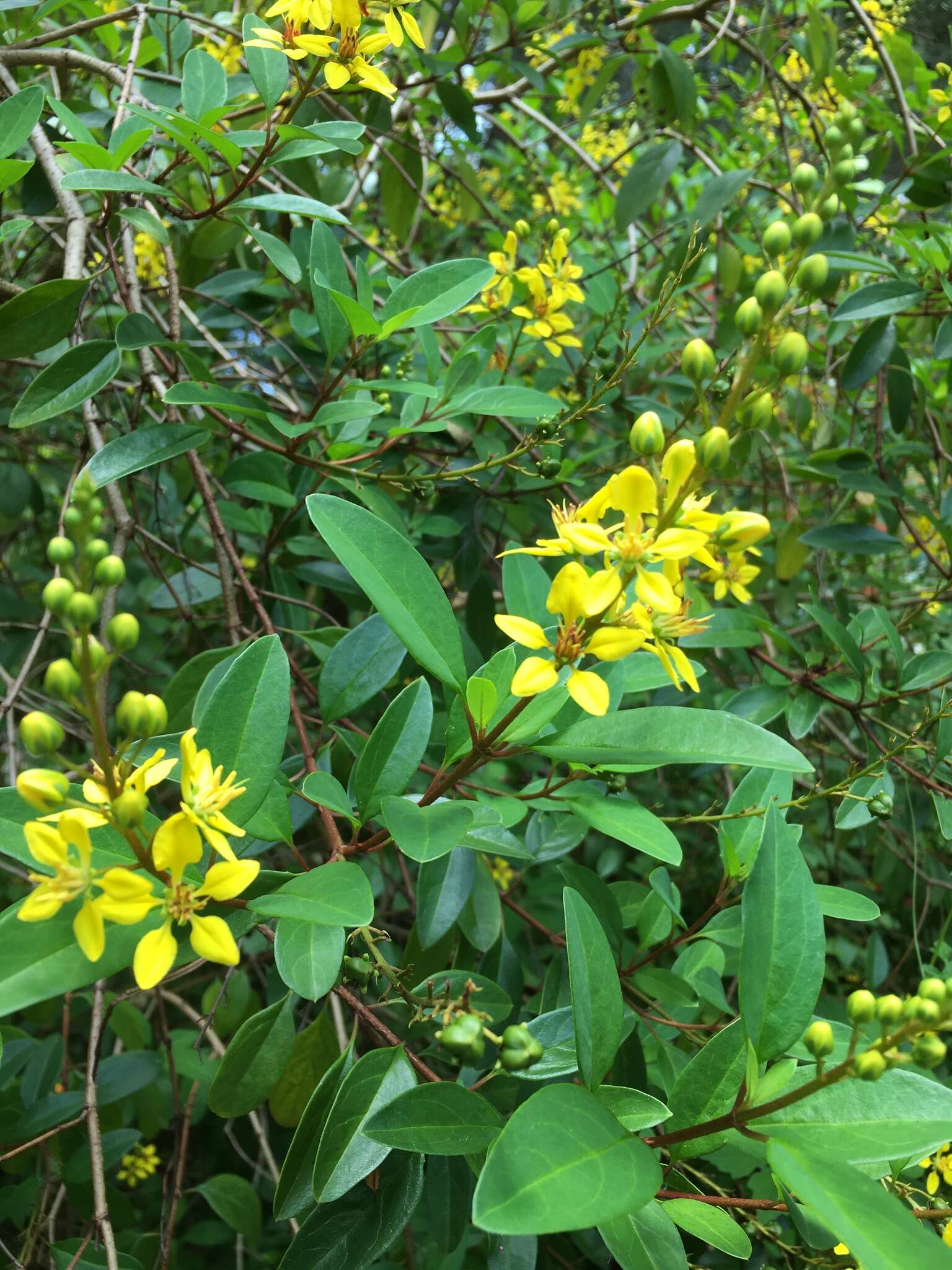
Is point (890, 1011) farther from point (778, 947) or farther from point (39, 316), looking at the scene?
point (39, 316)

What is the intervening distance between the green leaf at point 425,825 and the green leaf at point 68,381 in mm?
759

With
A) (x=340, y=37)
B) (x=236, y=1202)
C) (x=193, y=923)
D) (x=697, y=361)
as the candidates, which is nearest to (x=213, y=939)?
(x=193, y=923)

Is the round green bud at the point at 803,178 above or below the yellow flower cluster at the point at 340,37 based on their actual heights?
below

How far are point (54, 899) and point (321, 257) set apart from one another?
3.35 feet

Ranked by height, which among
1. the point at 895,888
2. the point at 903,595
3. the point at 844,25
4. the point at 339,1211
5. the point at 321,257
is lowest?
the point at 895,888

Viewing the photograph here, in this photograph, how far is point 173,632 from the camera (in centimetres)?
281

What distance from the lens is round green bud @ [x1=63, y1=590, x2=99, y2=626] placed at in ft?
2.05

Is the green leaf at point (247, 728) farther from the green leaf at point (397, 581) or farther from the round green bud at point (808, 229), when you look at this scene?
the round green bud at point (808, 229)

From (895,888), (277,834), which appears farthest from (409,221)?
(895,888)

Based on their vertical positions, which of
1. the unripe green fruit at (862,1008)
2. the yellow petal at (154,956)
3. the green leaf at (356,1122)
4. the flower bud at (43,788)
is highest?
the flower bud at (43,788)

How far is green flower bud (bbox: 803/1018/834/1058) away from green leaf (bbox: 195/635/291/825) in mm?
515

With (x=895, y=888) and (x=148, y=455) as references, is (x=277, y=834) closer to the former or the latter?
(x=148, y=455)

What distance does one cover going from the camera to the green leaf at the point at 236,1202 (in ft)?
5.26

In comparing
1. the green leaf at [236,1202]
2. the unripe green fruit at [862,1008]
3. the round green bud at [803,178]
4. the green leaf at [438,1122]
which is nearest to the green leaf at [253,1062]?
the green leaf at [438,1122]
